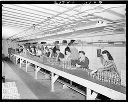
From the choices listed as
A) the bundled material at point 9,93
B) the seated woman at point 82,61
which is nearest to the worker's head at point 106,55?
the seated woman at point 82,61

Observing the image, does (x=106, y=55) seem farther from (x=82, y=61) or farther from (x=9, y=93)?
(x=9, y=93)

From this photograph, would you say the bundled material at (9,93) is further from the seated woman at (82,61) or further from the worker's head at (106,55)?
the worker's head at (106,55)

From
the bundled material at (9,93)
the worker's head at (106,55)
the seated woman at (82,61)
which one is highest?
the worker's head at (106,55)

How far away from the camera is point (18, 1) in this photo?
110 inches

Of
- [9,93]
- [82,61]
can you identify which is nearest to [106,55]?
[82,61]

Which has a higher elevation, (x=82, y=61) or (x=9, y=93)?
(x=82, y=61)

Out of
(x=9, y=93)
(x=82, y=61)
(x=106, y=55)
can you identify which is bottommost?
(x=9, y=93)

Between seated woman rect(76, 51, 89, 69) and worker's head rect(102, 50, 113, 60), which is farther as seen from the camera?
seated woman rect(76, 51, 89, 69)

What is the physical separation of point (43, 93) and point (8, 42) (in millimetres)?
13404

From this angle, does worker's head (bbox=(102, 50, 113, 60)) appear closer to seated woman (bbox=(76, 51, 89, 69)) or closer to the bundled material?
seated woman (bbox=(76, 51, 89, 69))

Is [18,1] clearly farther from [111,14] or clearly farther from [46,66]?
[46,66]

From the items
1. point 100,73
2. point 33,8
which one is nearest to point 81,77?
point 100,73

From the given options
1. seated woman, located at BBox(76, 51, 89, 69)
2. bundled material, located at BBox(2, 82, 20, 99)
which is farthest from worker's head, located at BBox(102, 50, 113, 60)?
bundled material, located at BBox(2, 82, 20, 99)

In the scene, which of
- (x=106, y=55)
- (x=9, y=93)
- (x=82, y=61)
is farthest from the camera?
(x=82, y=61)
